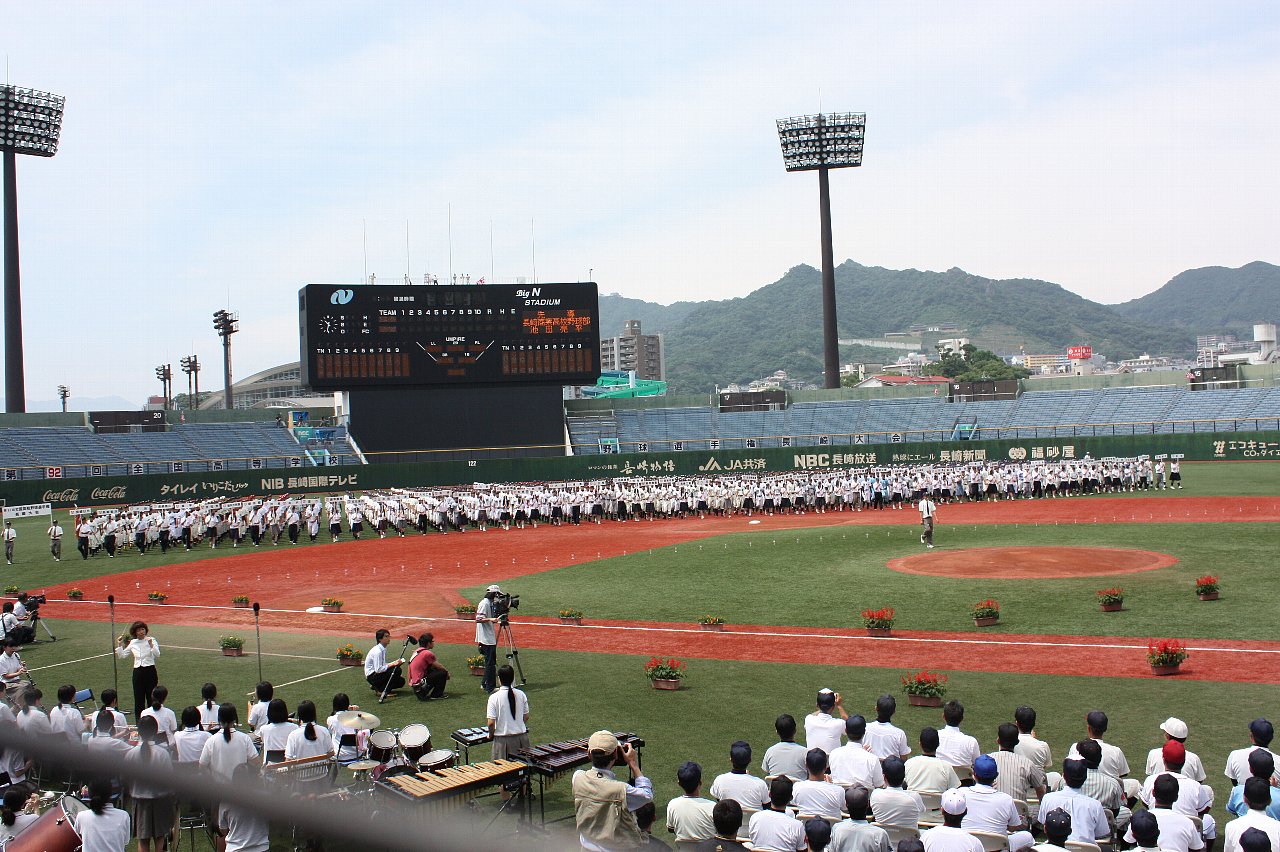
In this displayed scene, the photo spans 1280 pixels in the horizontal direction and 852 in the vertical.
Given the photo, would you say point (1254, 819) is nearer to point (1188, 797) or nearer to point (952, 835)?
point (1188, 797)

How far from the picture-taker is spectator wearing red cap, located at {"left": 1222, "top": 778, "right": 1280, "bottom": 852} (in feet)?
24.2

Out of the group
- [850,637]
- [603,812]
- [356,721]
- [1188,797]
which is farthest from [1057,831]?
[850,637]

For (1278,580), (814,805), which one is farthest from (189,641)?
(1278,580)

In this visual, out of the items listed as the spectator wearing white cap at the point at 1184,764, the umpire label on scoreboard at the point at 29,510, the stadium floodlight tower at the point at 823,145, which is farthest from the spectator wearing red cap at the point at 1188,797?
the stadium floodlight tower at the point at 823,145

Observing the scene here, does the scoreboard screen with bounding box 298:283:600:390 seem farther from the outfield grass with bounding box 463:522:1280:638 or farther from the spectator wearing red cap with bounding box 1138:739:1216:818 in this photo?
the spectator wearing red cap with bounding box 1138:739:1216:818

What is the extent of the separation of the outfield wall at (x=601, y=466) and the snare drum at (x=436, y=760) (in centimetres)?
4771

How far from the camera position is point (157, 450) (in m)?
61.2

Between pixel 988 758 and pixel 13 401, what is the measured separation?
79731mm

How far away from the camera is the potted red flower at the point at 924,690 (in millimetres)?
14289

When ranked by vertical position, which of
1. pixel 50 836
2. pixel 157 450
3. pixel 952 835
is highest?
pixel 157 450

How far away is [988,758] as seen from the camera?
8.34 metres

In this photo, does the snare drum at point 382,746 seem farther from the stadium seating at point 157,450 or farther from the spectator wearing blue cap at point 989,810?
the stadium seating at point 157,450

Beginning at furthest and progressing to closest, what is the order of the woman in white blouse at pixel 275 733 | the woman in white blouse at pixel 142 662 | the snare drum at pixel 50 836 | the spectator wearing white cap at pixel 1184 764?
the woman in white blouse at pixel 142 662 → the woman in white blouse at pixel 275 733 → the spectator wearing white cap at pixel 1184 764 → the snare drum at pixel 50 836

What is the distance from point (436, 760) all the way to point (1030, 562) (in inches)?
838
